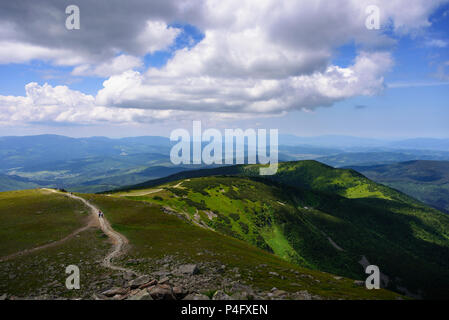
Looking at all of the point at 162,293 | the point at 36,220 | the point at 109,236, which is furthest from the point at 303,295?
the point at 36,220

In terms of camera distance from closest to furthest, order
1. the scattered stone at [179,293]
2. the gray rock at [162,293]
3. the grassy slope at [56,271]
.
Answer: the gray rock at [162,293]
the scattered stone at [179,293]
the grassy slope at [56,271]

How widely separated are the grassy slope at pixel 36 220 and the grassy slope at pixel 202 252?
7.99 m

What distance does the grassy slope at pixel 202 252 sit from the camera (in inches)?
1142

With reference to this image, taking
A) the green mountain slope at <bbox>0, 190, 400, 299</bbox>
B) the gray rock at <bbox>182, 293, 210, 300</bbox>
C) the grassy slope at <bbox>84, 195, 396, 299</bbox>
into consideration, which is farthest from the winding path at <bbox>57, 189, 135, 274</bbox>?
the gray rock at <bbox>182, 293, 210, 300</bbox>

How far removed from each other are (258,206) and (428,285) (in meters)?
91.6

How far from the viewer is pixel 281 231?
12700 cm

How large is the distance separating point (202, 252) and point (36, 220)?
38750 mm

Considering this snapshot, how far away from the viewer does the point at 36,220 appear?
4950 cm

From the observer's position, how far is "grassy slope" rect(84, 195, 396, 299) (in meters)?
29.0

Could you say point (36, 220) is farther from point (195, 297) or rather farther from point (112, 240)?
point (195, 297)

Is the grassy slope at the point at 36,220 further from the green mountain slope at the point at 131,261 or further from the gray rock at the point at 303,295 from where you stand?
the gray rock at the point at 303,295

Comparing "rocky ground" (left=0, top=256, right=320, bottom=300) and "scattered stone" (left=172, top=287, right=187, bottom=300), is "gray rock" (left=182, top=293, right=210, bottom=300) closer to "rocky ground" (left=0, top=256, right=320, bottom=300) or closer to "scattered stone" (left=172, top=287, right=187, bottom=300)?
"rocky ground" (left=0, top=256, right=320, bottom=300)

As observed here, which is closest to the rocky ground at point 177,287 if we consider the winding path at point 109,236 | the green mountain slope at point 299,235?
the winding path at point 109,236
